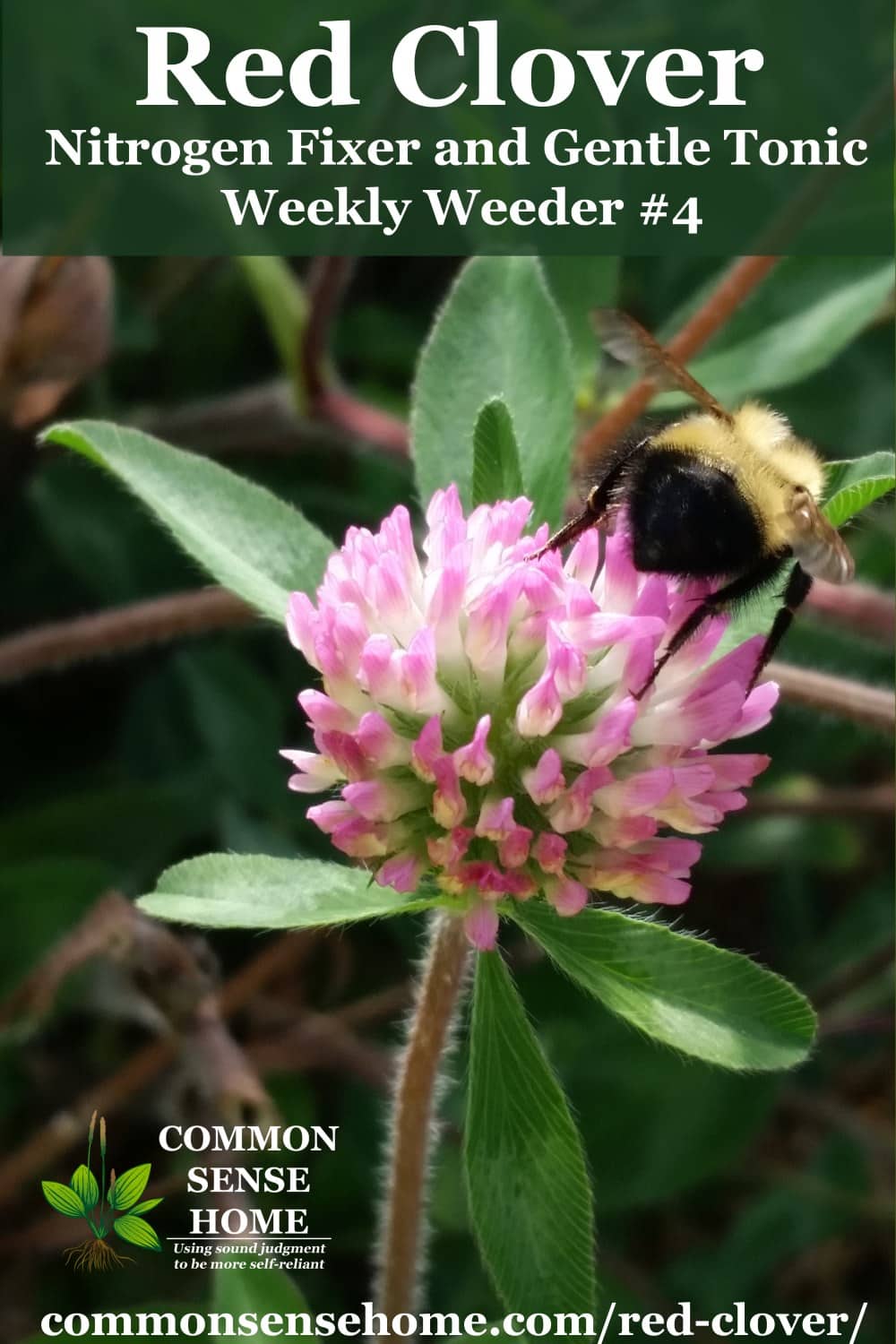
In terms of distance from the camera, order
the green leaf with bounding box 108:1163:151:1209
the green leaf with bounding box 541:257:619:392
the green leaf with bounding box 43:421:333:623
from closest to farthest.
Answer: the green leaf with bounding box 43:421:333:623, the green leaf with bounding box 108:1163:151:1209, the green leaf with bounding box 541:257:619:392

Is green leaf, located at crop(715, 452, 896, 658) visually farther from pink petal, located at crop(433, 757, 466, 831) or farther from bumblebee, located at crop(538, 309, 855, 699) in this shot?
pink petal, located at crop(433, 757, 466, 831)

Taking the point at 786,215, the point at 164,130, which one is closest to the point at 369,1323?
the point at 786,215

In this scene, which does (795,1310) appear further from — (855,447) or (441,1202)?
(855,447)

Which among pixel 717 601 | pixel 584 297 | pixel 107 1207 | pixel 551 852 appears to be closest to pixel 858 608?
pixel 584 297

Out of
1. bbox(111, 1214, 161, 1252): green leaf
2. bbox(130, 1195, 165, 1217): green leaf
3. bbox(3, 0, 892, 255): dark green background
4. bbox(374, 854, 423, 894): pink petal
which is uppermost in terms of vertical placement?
bbox(3, 0, 892, 255): dark green background

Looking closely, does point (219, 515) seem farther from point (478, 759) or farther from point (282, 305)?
point (282, 305)

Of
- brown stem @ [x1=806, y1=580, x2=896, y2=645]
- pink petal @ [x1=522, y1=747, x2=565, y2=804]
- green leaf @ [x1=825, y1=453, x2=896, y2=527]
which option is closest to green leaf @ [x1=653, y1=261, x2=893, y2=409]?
brown stem @ [x1=806, y1=580, x2=896, y2=645]

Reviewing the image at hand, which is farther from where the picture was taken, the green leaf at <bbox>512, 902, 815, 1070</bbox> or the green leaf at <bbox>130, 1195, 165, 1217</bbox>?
the green leaf at <bbox>130, 1195, 165, 1217</bbox>
